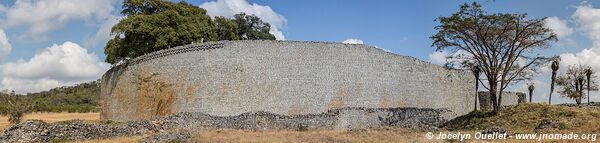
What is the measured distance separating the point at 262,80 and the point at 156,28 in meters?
9.57

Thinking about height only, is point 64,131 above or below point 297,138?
below

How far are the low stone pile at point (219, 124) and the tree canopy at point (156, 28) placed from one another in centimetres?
1016

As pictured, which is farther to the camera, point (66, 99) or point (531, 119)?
point (66, 99)

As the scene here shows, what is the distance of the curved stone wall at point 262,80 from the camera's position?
29.0 meters

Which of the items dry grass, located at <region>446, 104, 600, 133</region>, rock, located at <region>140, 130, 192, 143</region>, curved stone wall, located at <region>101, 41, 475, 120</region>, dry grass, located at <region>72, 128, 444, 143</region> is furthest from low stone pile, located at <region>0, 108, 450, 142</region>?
dry grass, located at <region>446, 104, 600, 133</region>

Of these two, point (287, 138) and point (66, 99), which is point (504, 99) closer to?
point (287, 138)

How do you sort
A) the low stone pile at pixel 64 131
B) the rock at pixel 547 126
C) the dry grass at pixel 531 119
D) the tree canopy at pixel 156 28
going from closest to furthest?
the low stone pile at pixel 64 131
the rock at pixel 547 126
the dry grass at pixel 531 119
the tree canopy at pixel 156 28

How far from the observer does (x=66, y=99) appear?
67.9 m

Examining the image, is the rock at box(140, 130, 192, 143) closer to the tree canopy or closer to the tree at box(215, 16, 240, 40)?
the tree canopy

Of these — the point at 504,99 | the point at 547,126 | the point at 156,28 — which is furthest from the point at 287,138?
the point at 504,99

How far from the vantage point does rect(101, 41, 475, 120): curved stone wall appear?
2895 centimetres

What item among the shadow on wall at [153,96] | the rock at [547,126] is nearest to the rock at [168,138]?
the shadow on wall at [153,96]

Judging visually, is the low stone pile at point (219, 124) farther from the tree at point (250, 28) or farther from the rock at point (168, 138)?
the tree at point (250, 28)

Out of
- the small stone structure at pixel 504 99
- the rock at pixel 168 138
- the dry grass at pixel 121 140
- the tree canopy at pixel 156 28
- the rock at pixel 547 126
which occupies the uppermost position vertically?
the tree canopy at pixel 156 28
